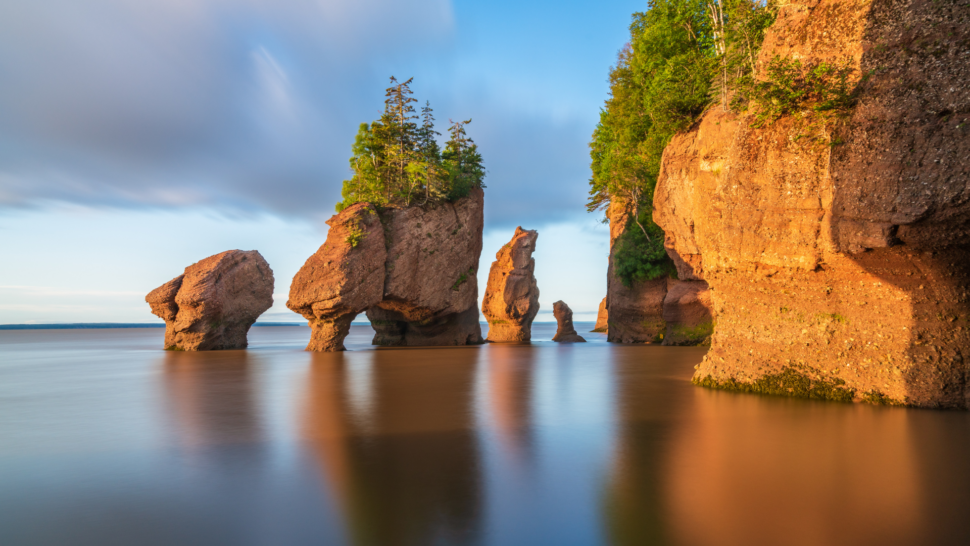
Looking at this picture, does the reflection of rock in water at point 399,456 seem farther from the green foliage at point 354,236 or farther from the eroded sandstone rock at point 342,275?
the green foliage at point 354,236

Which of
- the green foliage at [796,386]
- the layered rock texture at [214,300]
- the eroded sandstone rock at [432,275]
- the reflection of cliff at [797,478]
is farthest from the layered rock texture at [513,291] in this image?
the reflection of cliff at [797,478]

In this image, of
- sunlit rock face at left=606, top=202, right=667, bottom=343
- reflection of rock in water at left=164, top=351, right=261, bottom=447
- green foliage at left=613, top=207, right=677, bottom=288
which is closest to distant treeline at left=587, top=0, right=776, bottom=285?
green foliage at left=613, top=207, right=677, bottom=288

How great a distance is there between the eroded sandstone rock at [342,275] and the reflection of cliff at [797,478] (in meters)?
20.5

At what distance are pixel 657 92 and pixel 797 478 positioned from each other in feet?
70.1

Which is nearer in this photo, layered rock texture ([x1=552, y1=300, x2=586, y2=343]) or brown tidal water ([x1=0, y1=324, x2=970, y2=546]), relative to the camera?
brown tidal water ([x1=0, y1=324, x2=970, y2=546])

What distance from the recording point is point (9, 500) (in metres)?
5.34

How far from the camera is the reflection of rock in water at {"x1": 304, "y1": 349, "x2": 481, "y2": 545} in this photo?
4543 millimetres

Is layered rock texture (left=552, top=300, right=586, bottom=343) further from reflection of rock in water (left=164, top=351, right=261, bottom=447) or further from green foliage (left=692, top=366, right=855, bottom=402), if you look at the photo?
green foliage (left=692, top=366, right=855, bottom=402)

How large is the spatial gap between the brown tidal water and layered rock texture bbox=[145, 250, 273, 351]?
58.2 ft

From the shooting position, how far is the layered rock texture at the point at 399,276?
26.3 meters

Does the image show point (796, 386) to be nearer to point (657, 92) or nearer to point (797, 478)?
point (797, 478)

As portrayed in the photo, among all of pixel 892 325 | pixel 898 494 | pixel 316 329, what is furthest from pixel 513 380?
pixel 316 329

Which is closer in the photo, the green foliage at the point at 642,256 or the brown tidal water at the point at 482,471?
the brown tidal water at the point at 482,471

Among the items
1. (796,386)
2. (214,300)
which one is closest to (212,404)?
(796,386)
